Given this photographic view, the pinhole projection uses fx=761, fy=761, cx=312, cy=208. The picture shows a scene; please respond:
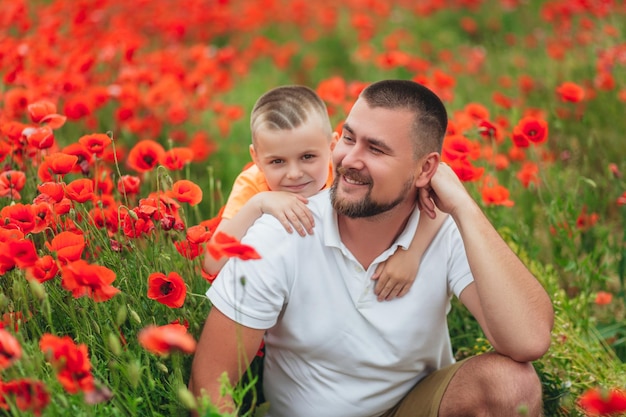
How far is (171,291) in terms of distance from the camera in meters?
2.12

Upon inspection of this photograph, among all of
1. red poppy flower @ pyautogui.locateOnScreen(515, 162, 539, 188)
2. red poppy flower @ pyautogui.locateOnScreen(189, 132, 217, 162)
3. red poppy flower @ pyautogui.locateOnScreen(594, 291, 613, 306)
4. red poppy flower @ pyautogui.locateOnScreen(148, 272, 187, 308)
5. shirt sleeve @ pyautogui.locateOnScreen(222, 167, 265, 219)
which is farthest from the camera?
red poppy flower @ pyautogui.locateOnScreen(189, 132, 217, 162)

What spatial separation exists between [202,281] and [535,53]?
16.5 ft

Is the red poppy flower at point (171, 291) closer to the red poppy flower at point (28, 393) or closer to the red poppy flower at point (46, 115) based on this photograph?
the red poppy flower at point (28, 393)

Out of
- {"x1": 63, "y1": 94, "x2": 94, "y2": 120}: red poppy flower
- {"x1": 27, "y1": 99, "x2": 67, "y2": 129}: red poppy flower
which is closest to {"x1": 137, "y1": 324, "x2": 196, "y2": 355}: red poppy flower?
{"x1": 27, "y1": 99, "x2": 67, "y2": 129}: red poppy flower

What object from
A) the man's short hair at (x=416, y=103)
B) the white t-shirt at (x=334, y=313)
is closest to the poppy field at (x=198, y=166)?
the white t-shirt at (x=334, y=313)

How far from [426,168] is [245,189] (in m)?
0.71

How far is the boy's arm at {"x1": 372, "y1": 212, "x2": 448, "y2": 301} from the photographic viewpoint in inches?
91.8

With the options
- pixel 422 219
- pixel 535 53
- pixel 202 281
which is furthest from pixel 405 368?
pixel 535 53

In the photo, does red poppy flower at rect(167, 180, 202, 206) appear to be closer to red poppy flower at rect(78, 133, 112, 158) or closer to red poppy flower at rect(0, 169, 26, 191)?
red poppy flower at rect(78, 133, 112, 158)

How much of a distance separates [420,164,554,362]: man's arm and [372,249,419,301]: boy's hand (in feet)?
0.60

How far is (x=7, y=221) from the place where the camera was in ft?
7.46

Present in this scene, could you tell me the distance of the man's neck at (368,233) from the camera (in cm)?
238

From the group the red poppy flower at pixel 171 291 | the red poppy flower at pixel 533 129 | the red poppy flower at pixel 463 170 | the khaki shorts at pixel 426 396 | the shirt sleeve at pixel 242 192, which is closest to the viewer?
the red poppy flower at pixel 171 291

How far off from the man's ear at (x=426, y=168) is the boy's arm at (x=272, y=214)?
36 cm
